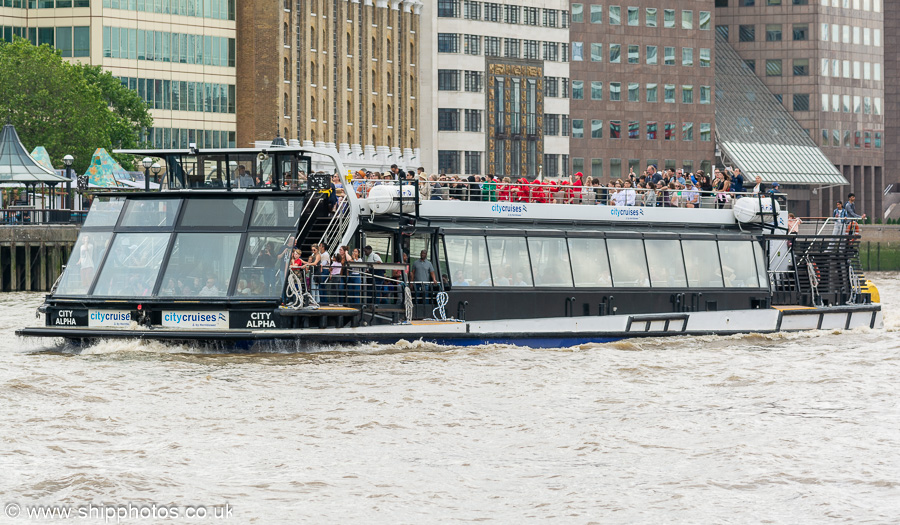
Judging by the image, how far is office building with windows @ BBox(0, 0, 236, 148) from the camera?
9062 centimetres

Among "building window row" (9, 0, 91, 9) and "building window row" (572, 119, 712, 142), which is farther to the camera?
"building window row" (572, 119, 712, 142)

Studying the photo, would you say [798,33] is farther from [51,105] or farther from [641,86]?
[51,105]

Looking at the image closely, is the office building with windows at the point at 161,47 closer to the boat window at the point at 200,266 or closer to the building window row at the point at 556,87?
the building window row at the point at 556,87

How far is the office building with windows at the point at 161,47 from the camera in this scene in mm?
90625

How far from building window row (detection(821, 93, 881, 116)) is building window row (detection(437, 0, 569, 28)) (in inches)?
1305

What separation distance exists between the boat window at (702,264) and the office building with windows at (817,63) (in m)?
104

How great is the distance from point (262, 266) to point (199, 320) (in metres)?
1.57

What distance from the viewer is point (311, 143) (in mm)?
95000

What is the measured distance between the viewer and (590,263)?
105 feet

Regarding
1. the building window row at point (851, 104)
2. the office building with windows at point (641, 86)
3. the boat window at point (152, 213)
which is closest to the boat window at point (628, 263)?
the boat window at point (152, 213)

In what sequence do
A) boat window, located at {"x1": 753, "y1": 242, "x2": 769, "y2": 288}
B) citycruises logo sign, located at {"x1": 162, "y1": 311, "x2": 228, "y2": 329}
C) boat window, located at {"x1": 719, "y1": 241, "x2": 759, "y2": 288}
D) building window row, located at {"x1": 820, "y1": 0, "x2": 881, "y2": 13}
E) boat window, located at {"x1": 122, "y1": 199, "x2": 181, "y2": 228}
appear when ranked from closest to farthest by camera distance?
citycruises logo sign, located at {"x1": 162, "y1": 311, "x2": 228, "y2": 329}, boat window, located at {"x1": 122, "y1": 199, "x2": 181, "y2": 228}, boat window, located at {"x1": 719, "y1": 241, "x2": 759, "y2": 288}, boat window, located at {"x1": 753, "y1": 242, "x2": 769, "y2": 288}, building window row, located at {"x1": 820, "y1": 0, "x2": 881, "y2": 13}

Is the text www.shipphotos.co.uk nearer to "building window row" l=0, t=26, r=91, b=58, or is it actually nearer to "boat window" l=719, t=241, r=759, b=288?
"boat window" l=719, t=241, r=759, b=288

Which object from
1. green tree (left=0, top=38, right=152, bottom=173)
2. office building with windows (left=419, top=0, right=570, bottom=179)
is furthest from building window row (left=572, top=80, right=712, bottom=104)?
green tree (left=0, top=38, right=152, bottom=173)

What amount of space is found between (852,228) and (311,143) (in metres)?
60.9
